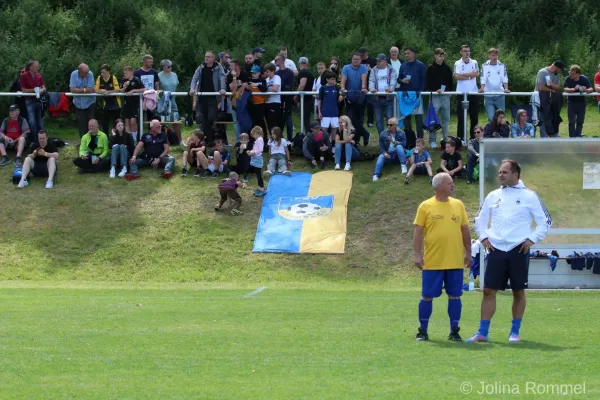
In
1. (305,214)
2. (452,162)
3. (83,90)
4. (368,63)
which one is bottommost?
(305,214)

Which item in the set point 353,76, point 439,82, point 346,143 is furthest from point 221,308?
point 439,82

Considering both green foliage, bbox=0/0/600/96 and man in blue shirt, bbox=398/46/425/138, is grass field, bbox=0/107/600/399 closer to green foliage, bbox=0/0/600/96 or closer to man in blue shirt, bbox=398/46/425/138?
man in blue shirt, bbox=398/46/425/138

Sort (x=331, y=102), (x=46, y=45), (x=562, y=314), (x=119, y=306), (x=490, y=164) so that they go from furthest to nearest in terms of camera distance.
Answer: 1. (x=46, y=45)
2. (x=331, y=102)
3. (x=490, y=164)
4. (x=119, y=306)
5. (x=562, y=314)

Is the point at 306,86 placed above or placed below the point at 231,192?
above

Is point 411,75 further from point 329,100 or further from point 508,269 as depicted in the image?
point 508,269

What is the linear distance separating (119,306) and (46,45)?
19.3 m

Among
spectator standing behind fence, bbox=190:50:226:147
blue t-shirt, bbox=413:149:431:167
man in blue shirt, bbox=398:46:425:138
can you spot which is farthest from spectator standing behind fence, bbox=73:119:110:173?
blue t-shirt, bbox=413:149:431:167

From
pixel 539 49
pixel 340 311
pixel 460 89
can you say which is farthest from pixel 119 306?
pixel 539 49

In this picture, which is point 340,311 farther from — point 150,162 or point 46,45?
point 46,45

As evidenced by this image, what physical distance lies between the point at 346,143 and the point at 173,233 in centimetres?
488

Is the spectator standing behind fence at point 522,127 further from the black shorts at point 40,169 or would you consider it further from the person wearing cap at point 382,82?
the black shorts at point 40,169

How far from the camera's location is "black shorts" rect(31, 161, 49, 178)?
25438 millimetres

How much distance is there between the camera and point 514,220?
11.3 metres

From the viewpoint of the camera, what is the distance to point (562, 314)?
14844mm
